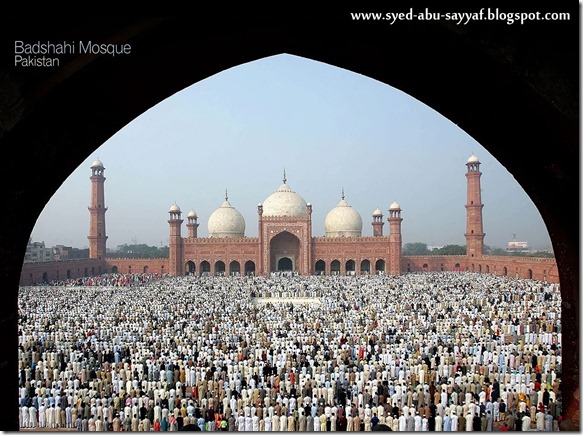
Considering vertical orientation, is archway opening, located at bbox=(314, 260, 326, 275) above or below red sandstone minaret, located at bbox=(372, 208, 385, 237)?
below

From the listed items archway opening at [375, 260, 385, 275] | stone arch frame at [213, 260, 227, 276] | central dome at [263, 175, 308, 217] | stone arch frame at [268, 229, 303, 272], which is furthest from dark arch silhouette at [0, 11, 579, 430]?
central dome at [263, 175, 308, 217]

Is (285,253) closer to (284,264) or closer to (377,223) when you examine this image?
(284,264)

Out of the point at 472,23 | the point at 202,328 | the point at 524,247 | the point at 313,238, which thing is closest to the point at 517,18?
the point at 472,23

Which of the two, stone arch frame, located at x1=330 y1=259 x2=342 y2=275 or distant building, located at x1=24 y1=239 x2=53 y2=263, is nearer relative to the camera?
stone arch frame, located at x1=330 y1=259 x2=342 y2=275

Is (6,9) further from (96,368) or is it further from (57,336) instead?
(57,336)

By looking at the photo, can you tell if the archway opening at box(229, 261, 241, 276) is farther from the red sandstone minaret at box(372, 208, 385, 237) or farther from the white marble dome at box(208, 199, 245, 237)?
the red sandstone minaret at box(372, 208, 385, 237)

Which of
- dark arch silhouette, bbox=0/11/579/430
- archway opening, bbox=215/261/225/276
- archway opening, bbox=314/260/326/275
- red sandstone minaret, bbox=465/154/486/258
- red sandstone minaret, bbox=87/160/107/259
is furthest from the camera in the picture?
red sandstone minaret, bbox=87/160/107/259
